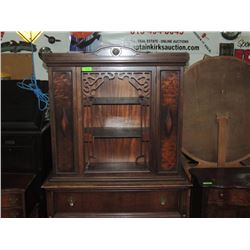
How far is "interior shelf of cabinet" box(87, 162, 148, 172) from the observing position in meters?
2.08

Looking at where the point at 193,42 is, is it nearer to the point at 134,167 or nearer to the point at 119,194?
the point at 134,167

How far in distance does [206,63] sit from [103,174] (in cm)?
114

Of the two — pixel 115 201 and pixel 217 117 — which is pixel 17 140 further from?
pixel 217 117

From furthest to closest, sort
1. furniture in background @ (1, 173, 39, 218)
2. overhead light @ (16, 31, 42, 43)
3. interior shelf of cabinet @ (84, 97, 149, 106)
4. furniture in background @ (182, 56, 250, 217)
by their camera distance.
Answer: overhead light @ (16, 31, 42, 43) → furniture in background @ (182, 56, 250, 217) → interior shelf of cabinet @ (84, 97, 149, 106) → furniture in background @ (1, 173, 39, 218)

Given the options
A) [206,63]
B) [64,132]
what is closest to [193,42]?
[206,63]

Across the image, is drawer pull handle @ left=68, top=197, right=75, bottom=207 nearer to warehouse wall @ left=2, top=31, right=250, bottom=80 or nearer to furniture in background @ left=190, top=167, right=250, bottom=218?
furniture in background @ left=190, top=167, right=250, bottom=218

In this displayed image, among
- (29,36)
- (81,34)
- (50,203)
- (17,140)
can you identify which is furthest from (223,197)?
(29,36)

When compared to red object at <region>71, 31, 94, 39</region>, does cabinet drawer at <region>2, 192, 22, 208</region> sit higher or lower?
lower

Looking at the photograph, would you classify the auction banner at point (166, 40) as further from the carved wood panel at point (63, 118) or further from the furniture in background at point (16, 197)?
the furniture in background at point (16, 197)

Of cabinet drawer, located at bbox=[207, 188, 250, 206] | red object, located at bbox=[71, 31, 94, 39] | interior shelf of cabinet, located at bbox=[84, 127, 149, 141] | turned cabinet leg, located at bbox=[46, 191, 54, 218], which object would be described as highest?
red object, located at bbox=[71, 31, 94, 39]

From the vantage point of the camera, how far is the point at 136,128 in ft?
6.89

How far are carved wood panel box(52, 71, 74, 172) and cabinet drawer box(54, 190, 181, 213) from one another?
218 millimetres

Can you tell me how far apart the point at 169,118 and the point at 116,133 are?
390 millimetres

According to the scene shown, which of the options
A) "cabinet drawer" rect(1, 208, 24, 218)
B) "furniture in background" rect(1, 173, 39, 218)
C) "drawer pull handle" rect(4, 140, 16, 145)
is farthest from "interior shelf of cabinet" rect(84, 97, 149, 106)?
"cabinet drawer" rect(1, 208, 24, 218)
